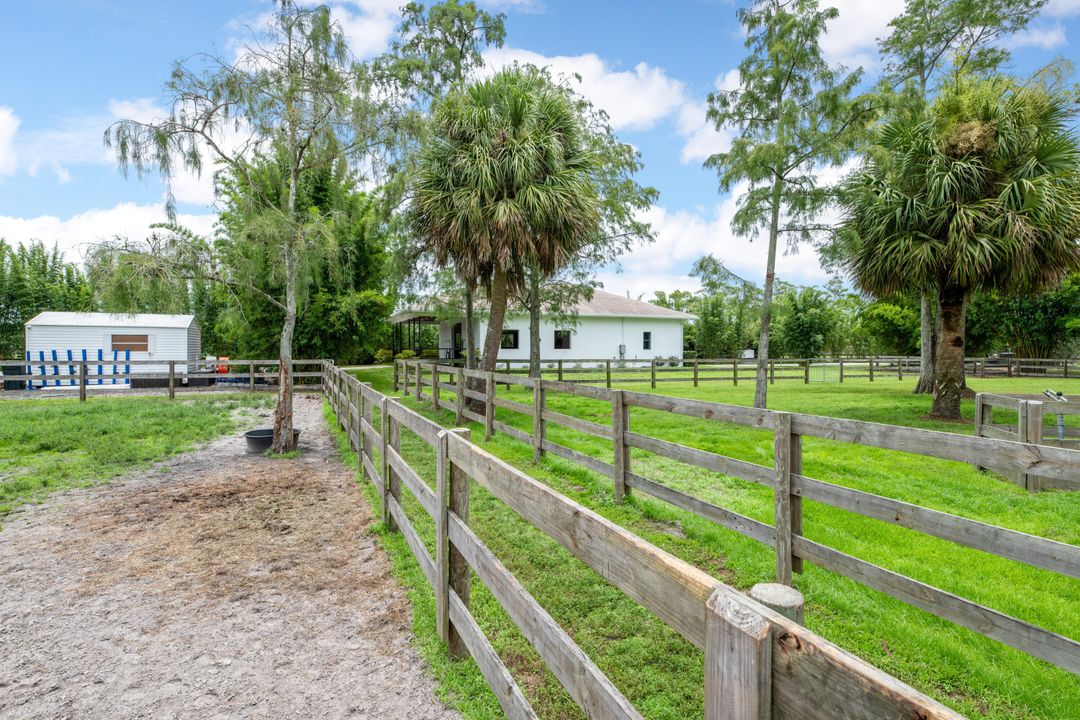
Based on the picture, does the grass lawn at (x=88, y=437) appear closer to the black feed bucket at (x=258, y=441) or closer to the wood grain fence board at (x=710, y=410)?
the black feed bucket at (x=258, y=441)

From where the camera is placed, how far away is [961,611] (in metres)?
2.69

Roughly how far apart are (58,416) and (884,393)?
21247 millimetres

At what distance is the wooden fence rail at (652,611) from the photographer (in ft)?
2.80

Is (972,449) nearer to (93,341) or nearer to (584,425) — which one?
(584,425)

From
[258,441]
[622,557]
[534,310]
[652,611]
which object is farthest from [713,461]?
[534,310]

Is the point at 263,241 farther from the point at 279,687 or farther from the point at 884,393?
the point at 884,393

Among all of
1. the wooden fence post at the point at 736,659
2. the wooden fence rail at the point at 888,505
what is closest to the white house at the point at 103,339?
the wooden fence rail at the point at 888,505

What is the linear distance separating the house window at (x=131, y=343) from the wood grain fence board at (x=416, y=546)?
2181 cm

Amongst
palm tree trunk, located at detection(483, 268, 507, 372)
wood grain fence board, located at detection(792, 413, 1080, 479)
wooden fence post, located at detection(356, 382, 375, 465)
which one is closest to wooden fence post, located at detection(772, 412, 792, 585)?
wood grain fence board, located at detection(792, 413, 1080, 479)

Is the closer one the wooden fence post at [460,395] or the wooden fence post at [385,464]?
the wooden fence post at [385,464]

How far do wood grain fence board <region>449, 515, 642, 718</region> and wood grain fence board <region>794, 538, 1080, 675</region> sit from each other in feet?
6.07

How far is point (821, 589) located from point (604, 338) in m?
28.5

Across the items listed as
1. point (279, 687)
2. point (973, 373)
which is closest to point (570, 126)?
point (279, 687)

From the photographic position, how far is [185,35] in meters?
8.45
